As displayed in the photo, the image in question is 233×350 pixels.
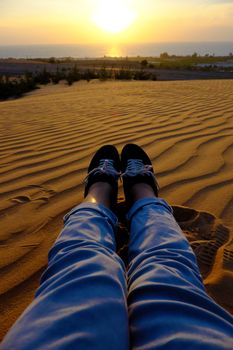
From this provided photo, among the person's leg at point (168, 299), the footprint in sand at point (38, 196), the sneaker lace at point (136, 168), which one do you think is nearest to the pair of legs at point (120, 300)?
the person's leg at point (168, 299)

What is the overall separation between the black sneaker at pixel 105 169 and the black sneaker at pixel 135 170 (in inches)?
2.4

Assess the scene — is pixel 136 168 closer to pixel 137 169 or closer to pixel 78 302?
pixel 137 169

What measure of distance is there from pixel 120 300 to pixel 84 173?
1786mm

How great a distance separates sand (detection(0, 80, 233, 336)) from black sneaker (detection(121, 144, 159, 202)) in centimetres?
22

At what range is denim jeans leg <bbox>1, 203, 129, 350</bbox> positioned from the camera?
92 cm

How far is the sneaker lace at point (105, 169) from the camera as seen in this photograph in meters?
2.23

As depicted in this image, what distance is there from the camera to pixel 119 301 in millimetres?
1077

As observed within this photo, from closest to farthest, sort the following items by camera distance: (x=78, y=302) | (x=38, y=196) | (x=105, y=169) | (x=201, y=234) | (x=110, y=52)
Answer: (x=78, y=302) → (x=201, y=234) → (x=105, y=169) → (x=38, y=196) → (x=110, y=52)

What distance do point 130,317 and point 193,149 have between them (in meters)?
2.44

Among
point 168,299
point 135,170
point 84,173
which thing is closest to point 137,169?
point 135,170

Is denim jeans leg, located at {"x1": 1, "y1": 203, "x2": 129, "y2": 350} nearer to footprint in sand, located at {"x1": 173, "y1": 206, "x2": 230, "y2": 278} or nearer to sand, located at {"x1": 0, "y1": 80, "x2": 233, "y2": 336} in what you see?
sand, located at {"x1": 0, "y1": 80, "x2": 233, "y2": 336}

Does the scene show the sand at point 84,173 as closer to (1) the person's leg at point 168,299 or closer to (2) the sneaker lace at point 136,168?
(2) the sneaker lace at point 136,168

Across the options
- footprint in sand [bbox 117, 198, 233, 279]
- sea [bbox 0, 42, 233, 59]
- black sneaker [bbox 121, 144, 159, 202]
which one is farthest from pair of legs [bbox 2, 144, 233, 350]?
sea [bbox 0, 42, 233, 59]

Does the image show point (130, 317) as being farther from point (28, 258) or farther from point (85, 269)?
point (28, 258)
